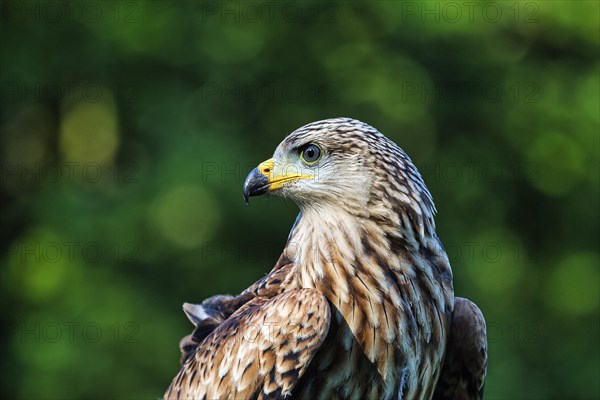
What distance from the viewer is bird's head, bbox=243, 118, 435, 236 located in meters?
5.11

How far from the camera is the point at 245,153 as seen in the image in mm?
14219

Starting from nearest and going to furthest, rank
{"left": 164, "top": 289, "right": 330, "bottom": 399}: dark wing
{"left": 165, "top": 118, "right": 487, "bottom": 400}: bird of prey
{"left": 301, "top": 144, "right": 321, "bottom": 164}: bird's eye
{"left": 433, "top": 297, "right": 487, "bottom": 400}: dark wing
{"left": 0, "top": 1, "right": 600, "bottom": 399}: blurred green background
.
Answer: {"left": 164, "top": 289, "right": 330, "bottom": 399}: dark wing
{"left": 165, "top": 118, "right": 487, "bottom": 400}: bird of prey
{"left": 301, "top": 144, "right": 321, "bottom": 164}: bird's eye
{"left": 433, "top": 297, "right": 487, "bottom": 400}: dark wing
{"left": 0, "top": 1, "right": 600, "bottom": 399}: blurred green background

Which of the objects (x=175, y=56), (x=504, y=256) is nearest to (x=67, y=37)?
(x=175, y=56)

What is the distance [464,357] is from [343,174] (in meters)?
1.31

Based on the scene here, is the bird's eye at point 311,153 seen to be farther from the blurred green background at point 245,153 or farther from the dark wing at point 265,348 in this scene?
the blurred green background at point 245,153

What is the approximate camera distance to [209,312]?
5.95 meters

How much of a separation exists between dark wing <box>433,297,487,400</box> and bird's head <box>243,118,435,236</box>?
2.15 ft

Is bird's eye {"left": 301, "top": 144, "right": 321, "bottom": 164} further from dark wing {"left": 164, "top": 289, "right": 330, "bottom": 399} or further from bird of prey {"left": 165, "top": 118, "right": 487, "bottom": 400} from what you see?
dark wing {"left": 164, "top": 289, "right": 330, "bottom": 399}

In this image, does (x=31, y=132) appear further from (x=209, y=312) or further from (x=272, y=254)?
(x=209, y=312)

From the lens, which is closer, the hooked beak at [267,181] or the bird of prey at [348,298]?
the bird of prey at [348,298]

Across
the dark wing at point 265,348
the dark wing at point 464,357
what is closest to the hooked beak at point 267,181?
the dark wing at point 265,348

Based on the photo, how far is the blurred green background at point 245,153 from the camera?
14.4 metres

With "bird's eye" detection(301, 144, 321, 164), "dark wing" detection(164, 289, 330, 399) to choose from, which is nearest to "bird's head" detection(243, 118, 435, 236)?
"bird's eye" detection(301, 144, 321, 164)

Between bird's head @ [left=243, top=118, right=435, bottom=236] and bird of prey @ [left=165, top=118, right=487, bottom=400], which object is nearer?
bird of prey @ [left=165, top=118, right=487, bottom=400]
